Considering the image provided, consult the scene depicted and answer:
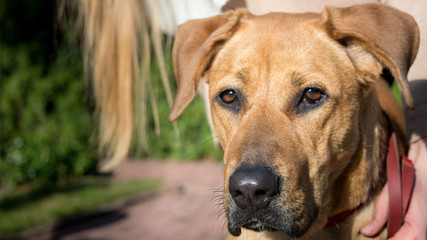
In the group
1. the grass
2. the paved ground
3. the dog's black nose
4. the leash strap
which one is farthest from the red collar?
the grass

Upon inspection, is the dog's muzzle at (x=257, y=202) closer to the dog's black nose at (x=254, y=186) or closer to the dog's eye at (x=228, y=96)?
→ the dog's black nose at (x=254, y=186)

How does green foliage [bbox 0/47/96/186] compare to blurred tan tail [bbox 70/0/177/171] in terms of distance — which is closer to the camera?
blurred tan tail [bbox 70/0/177/171]

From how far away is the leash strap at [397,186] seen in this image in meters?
2.70

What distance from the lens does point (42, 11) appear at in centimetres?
940

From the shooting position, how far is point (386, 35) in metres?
2.64

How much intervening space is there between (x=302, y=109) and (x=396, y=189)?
24.3 inches

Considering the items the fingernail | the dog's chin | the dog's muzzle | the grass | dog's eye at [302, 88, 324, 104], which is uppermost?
dog's eye at [302, 88, 324, 104]

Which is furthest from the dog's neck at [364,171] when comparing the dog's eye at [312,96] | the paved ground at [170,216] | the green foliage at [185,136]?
the green foliage at [185,136]

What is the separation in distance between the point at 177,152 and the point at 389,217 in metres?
7.91

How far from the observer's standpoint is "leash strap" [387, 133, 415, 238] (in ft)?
8.86

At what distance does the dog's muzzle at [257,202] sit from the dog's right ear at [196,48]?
74 cm

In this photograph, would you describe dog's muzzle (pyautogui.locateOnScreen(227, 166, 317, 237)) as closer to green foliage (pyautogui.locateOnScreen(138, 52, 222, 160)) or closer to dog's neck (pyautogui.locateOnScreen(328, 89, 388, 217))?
dog's neck (pyautogui.locateOnScreen(328, 89, 388, 217))

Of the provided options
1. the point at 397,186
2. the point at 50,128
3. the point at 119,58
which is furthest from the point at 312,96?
the point at 50,128

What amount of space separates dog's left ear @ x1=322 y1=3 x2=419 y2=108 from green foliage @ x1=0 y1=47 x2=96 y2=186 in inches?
263
